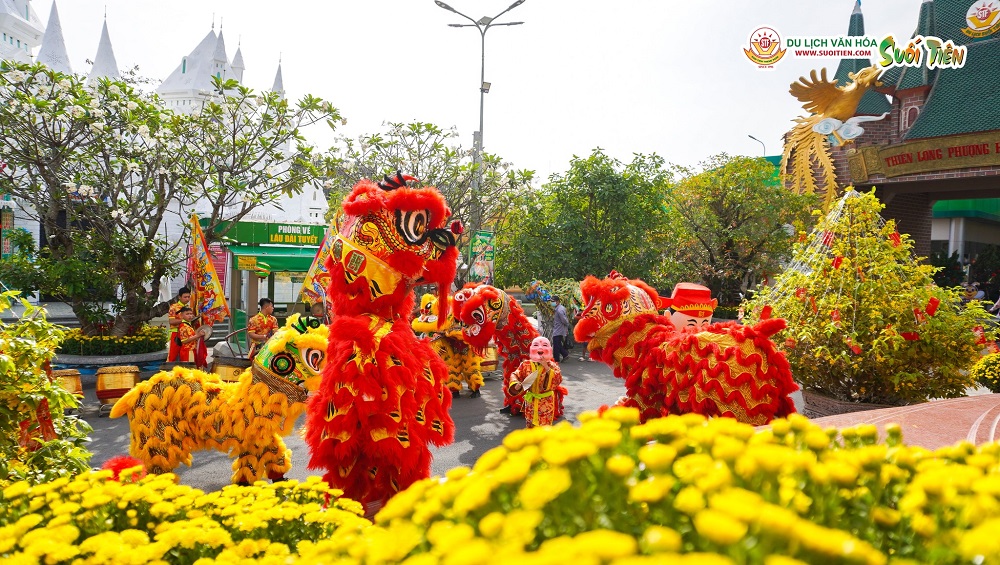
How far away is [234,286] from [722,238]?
38.3 ft

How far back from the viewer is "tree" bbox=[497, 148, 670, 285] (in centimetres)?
1262

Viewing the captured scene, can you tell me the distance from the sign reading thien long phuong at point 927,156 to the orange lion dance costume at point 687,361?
11.7 metres

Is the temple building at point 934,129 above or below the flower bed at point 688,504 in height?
above

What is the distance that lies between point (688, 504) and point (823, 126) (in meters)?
16.2

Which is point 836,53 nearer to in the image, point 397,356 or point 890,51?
point 890,51

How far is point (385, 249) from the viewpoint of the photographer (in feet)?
11.0

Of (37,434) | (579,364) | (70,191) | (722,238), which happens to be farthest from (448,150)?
(37,434)

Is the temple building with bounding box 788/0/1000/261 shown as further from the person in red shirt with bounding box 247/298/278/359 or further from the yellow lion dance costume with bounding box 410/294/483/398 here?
the person in red shirt with bounding box 247/298/278/359

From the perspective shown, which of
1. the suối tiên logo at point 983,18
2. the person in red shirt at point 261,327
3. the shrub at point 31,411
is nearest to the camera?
the shrub at point 31,411

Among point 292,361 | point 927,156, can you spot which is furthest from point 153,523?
point 927,156

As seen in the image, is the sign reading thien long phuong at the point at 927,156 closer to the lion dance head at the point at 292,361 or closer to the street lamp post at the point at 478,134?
the street lamp post at the point at 478,134

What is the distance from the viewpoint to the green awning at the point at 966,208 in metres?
22.2

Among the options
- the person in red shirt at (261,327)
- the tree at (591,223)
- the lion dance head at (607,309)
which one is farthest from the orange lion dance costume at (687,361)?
the tree at (591,223)

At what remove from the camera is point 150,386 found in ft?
13.6
